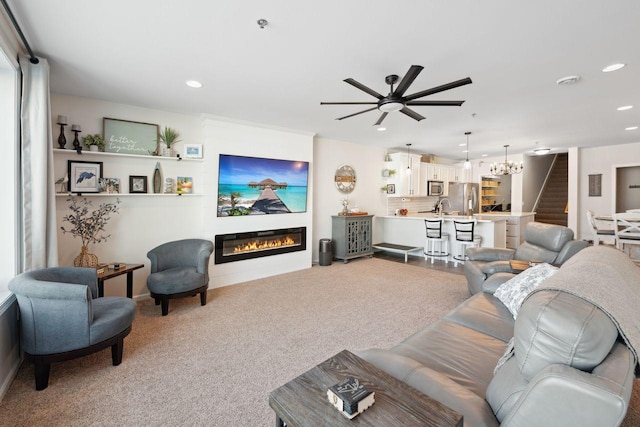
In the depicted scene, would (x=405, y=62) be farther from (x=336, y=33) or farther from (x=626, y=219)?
(x=626, y=219)

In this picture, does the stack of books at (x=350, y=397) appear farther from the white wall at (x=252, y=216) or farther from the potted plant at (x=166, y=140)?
the potted plant at (x=166, y=140)

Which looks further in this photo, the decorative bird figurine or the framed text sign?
the framed text sign

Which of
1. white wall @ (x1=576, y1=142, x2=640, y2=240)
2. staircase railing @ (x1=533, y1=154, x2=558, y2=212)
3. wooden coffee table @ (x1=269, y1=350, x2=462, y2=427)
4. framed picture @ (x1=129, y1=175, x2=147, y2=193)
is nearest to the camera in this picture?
wooden coffee table @ (x1=269, y1=350, x2=462, y2=427)

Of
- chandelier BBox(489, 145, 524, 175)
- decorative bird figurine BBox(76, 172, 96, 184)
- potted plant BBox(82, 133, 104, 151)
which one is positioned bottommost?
decorative bird figurine BBox(76, 172, 96, 184)

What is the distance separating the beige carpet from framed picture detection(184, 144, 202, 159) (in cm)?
208

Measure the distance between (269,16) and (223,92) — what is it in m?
1.63

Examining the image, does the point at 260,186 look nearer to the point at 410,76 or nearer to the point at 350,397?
the point at 410,76

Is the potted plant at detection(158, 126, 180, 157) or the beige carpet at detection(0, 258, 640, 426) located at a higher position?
the potted plant at detection(158, 126, 180, 157)

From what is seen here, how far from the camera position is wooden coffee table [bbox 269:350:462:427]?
1010 millimetres

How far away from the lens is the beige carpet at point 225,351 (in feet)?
6.26

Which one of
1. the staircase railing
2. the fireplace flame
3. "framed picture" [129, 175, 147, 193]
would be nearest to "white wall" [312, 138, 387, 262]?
the fireplace flame

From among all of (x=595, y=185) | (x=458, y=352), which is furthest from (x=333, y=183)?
(x=595, y=185)

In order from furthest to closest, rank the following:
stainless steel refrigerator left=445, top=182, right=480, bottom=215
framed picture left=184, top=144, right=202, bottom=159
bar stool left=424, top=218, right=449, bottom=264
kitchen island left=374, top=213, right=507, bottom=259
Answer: stainless steel refrigerator left=445, top=182, right=480, bottom=215, bar stool left=424, top=218, right=449, bottom=264, kitchen island left=374, top=213, right=507, bottom=259, framed picture left=184, top=144, right=202, bottom=159

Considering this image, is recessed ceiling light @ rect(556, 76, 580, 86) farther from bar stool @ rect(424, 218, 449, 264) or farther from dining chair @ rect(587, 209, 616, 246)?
dining chair @ rect(587, 209, 616, 246)
